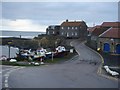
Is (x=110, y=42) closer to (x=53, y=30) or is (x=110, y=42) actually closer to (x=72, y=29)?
(x=72, y=29)

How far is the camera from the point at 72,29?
355 ft

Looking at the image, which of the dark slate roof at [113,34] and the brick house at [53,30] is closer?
the dark slate roof at [113,34]

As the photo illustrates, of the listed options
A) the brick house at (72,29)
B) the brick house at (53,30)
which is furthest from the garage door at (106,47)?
the brick house at (53,30)

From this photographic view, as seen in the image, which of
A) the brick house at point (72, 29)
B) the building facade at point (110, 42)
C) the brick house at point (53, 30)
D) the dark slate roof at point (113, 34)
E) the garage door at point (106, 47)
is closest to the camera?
the building facade at point (110, 42)

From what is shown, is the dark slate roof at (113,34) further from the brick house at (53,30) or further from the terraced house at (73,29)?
the brick house at (53,30)

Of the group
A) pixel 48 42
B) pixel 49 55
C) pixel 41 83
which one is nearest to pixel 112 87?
pixel 41 83

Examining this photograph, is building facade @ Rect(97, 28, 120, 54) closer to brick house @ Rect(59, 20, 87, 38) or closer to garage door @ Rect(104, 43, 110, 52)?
garage door @ Rect(104, 43, 110, 52)

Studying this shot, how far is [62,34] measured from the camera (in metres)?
110

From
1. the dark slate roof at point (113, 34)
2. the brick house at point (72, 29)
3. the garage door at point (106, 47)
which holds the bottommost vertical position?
the garage door at point (106, 47)

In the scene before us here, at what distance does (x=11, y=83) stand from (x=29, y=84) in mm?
1276

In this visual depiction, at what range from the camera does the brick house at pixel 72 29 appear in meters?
108

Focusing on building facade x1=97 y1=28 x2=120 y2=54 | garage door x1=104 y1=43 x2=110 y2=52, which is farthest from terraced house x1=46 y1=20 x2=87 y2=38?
garage door x1=104 y1=43 x2=110 y2=52

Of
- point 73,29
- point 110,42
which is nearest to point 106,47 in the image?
point 110,42

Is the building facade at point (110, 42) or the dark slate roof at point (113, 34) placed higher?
the dark slate roof at point (113, 34)
